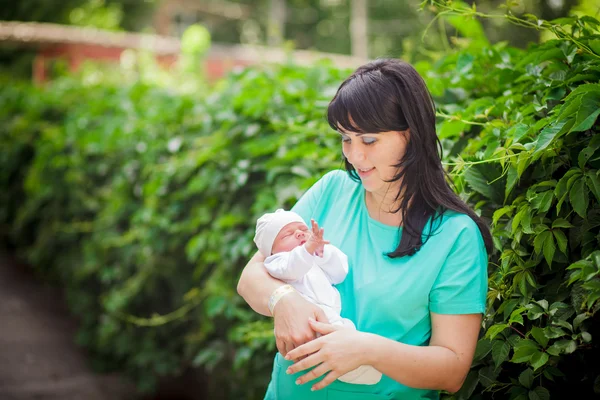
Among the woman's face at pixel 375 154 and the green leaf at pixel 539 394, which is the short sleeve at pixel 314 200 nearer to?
the woman's face at pixel 375 154

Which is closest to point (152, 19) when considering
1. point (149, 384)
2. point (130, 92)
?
point (130, 92)

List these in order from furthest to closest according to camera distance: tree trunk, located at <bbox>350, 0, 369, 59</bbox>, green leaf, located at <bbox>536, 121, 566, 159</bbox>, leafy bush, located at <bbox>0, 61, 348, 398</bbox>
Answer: tree trunk, located at <bbox>350, 0, 369, 59</bbox>
leafy bush, located at <bbox>0, 61, 348, 398</bbox>
green leaf, located at <bbox>536, 121, 566, 159</bbox>

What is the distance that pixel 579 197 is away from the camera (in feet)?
6.17

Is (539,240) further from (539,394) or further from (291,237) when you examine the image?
(291,237)

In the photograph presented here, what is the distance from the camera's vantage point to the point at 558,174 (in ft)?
7.07

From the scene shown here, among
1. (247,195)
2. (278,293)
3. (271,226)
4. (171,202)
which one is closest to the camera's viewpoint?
(278,293)

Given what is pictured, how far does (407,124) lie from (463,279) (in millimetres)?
507

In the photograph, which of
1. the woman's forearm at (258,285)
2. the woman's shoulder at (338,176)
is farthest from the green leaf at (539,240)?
the woman's forearm at (258,285)

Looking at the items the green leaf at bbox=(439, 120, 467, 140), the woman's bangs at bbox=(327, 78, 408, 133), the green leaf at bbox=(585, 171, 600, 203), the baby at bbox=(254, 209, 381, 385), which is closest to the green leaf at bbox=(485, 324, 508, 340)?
the baby at bbox=(254, 209, 381, 385)

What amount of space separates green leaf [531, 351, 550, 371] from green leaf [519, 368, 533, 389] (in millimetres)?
62

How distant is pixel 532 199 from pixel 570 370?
58 cm

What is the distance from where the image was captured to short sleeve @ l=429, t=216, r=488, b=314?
6.12ft

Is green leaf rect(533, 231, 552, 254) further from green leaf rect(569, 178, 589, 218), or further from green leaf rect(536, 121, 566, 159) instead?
green leaf rect(536, 121, 566, 159)

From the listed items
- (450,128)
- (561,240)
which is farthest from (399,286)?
(450,128)
